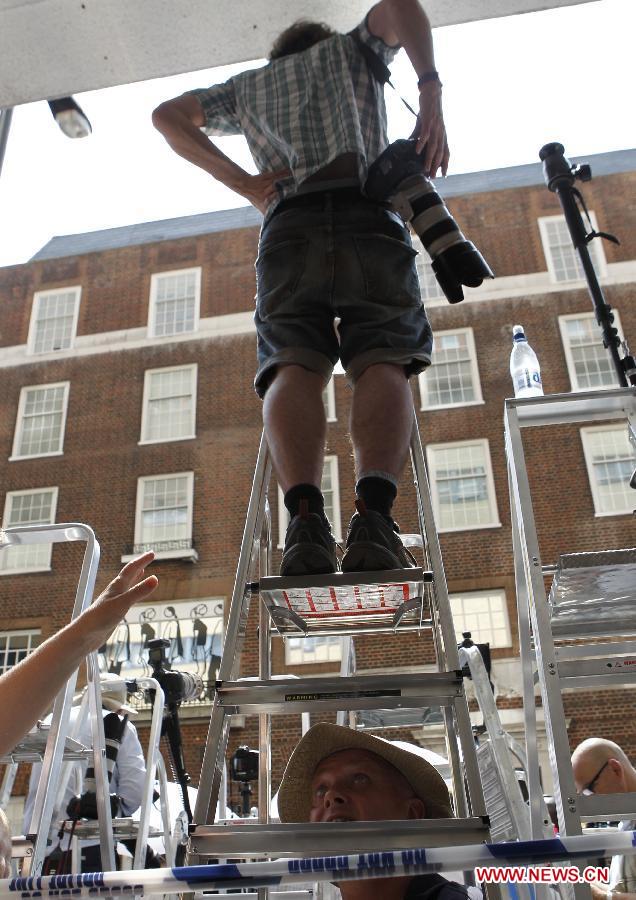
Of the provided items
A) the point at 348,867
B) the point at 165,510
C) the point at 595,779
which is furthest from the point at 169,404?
the point at 348,867

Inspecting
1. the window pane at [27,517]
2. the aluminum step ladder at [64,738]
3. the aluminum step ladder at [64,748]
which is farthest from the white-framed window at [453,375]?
the aluminum step ladder at [64,738]

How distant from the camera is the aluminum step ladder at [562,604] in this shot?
1248mm

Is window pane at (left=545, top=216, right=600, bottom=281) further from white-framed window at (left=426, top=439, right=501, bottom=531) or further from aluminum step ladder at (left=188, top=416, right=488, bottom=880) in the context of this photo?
aluminum step ladder at (left=188, top=416, right=488, bottom=880)

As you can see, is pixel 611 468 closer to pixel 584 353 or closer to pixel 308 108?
pixel 584 353

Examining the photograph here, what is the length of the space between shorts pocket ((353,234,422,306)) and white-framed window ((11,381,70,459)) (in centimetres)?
1264

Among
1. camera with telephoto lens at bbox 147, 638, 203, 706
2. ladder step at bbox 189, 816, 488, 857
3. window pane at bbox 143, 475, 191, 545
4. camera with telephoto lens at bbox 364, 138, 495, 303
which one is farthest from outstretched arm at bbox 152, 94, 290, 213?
window pane at bbox 143, 475, 191, 545

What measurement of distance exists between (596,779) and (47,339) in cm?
1373

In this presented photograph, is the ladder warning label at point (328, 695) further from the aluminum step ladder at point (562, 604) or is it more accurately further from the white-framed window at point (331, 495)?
the white-framed window at point (331, 495)

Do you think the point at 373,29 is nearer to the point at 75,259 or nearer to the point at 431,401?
the point at 431,401

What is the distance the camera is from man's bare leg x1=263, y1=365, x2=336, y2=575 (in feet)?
4.11

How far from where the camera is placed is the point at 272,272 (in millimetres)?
1511

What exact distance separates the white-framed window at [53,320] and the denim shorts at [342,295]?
532 inches

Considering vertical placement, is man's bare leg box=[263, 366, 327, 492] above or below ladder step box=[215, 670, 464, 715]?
above

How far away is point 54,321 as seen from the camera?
14.6m
